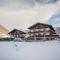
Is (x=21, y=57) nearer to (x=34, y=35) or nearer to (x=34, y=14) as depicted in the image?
(x=34, y=35)

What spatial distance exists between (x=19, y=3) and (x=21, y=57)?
0.70 metres

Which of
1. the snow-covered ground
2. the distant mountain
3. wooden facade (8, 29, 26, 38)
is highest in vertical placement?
the distant mountain

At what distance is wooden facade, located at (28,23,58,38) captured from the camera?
2.24 m

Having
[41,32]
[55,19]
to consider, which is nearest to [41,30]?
[41,32]

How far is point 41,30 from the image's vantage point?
2.28m

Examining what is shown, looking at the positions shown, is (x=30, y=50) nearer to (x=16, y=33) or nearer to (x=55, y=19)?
(x=16, y=33)

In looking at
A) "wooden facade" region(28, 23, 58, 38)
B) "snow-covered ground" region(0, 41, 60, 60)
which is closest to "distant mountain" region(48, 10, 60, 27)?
"wooden facade" region(28, 23, 58, 38)

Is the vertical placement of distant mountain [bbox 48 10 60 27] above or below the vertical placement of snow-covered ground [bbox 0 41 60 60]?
above

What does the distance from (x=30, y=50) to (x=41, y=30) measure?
286mm

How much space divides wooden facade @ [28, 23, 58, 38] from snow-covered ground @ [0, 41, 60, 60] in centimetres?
10

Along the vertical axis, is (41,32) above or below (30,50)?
above

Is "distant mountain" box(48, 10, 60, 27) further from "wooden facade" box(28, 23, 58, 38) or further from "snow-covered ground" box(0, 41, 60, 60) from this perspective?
"snow-covered ground" box(0, 41, 60, 60)

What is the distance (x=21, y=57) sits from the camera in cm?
229

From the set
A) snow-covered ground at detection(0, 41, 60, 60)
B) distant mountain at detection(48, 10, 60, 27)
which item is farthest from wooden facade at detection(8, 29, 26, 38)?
distant mountain at detection(48, 10, 60, 27)
